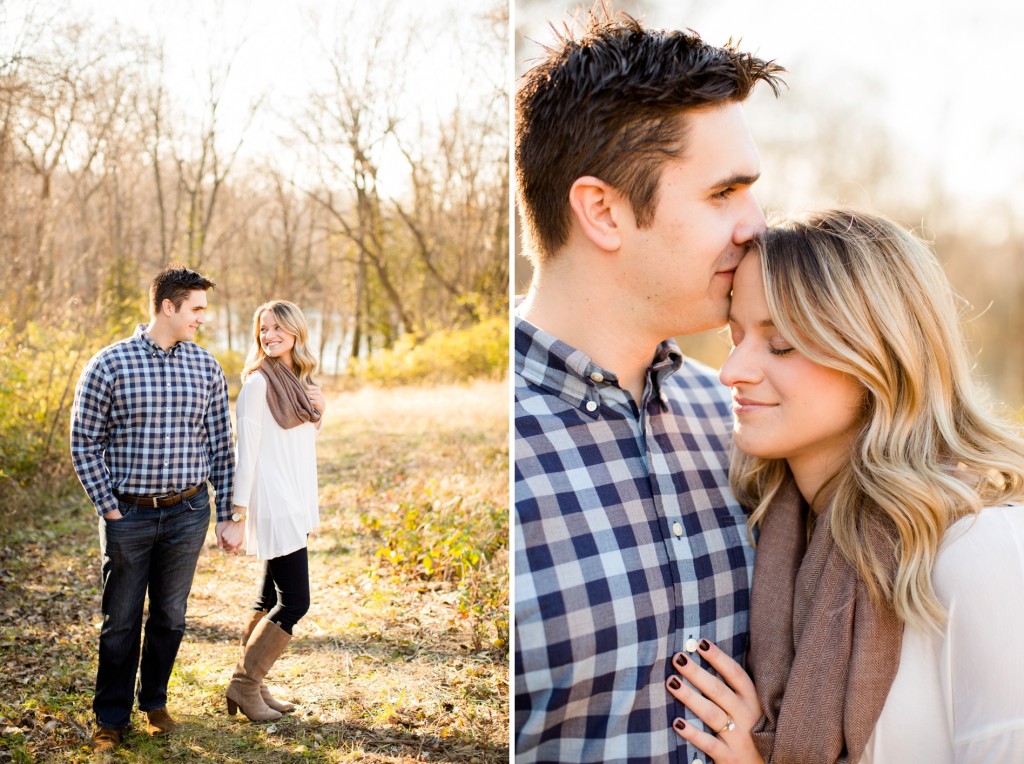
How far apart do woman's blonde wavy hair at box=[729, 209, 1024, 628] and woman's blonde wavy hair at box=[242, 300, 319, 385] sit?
1.29 m

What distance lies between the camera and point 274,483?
2307mm

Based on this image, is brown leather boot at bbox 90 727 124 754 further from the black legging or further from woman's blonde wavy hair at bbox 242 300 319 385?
woman's blonde wavy hair at bbox 242 300 319 385

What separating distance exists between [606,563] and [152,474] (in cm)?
111

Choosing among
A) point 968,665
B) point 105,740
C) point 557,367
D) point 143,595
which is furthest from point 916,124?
point 105,740

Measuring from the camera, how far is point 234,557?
2.22 m

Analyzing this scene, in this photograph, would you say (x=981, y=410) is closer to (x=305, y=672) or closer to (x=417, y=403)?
(x=305, y=672)

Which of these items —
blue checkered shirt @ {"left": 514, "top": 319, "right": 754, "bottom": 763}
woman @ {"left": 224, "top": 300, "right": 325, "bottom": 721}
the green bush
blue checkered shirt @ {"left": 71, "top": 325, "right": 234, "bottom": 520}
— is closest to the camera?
blue checkered shirt @ {"left": 514, "top": 319, "right": 754, "bottom": 763}

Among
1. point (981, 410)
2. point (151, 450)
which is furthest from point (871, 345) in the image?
point (151, 450)

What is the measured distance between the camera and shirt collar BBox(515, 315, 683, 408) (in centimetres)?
178

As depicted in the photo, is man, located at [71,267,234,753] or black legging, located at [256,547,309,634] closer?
man, located at [71,267,234,753]

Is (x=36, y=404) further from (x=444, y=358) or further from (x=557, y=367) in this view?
(x=444, y=358)

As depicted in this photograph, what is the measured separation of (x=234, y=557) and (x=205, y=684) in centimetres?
33

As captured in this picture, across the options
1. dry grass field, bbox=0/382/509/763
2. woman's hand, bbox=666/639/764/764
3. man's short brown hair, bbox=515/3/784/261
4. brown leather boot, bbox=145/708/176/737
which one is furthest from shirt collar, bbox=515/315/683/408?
brown leather boot, bbox=145/708/176/737

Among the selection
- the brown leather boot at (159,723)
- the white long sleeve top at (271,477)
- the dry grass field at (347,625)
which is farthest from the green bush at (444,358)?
the brown leather boot at (159,723)
